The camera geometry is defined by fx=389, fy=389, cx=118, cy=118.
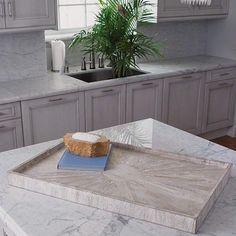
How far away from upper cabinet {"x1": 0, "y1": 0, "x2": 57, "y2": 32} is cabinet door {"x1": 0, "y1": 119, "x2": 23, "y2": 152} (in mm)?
714

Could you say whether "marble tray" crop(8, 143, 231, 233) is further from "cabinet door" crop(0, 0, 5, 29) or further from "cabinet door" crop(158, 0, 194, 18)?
"cabinet door" crop(158, 0, 194, 18)

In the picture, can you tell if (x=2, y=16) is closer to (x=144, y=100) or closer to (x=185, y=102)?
(x=144, y=100)

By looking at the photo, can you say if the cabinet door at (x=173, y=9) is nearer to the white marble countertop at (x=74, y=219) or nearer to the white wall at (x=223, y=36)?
the white wall at (x=223, y=36)

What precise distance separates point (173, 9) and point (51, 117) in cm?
173

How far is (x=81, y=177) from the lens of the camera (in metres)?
1.43

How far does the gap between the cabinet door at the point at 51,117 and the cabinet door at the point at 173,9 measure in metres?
1.30

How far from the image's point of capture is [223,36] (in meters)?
4.47

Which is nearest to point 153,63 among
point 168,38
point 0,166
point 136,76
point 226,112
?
point 168,38

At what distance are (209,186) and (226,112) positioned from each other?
10.4 ft

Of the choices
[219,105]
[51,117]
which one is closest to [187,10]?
[219,105]

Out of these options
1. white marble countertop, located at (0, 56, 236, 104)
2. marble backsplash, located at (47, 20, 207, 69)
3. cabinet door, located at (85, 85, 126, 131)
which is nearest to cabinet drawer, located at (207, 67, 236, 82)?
white marble countertop, located at (0, 56, 236, 104)

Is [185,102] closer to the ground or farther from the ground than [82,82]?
closer to the ground

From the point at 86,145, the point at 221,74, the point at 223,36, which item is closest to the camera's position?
the point at 86,145

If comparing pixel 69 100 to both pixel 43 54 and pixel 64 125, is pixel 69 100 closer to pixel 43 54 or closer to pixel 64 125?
pixel 64 125
